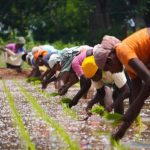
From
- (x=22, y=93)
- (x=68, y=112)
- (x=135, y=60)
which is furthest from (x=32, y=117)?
(x=22, y=93)

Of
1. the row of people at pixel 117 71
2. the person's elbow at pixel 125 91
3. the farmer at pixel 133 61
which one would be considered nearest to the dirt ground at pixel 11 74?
the row of people at pixel 117 71

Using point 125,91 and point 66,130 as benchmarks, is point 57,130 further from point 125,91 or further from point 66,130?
point 125,91

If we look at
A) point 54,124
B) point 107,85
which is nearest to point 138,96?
point 54,124

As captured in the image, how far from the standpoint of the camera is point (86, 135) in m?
7.55

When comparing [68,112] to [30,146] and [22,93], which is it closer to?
[30,146]

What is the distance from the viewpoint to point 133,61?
6.29 metres

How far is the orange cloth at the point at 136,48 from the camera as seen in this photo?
6469mm

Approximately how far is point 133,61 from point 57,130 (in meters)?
1.95

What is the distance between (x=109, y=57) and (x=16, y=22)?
34.9m

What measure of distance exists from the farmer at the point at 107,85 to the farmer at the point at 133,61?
107 centimetres

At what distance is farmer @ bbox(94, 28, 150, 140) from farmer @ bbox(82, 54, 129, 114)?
42.2 inches

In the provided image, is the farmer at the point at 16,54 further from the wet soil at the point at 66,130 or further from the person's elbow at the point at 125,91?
the person's elbow at the point at 125,91

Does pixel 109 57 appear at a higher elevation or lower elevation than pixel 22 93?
higher

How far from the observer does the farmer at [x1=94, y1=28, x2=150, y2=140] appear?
6.17m
